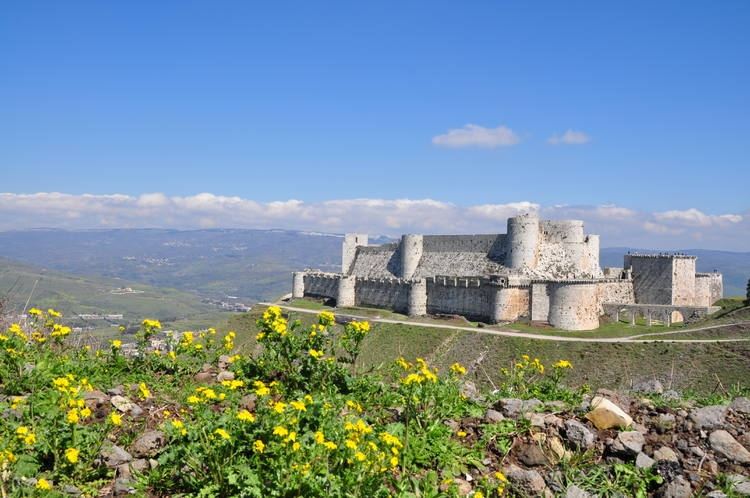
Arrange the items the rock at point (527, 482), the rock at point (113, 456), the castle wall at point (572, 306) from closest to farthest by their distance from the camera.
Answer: the rock at point (113, 456), the rock at point (527, 482), the castle wall at point (572, 306)

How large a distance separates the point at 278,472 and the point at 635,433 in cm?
475

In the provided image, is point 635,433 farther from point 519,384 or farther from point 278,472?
point 278,472

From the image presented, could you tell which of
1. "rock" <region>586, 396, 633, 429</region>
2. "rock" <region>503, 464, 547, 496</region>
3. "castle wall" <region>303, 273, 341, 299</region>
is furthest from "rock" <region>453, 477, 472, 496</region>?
"castle wall" <region>303, 273, 341, 299</region>

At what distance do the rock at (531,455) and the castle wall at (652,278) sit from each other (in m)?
43.6

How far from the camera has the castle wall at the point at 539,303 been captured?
44812 millimetres

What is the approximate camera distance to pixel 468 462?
7.70m

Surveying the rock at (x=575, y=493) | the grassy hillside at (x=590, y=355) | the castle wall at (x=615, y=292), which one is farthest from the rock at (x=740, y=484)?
the castle wall at (x=615, y=292)

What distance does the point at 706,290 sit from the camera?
4891cm

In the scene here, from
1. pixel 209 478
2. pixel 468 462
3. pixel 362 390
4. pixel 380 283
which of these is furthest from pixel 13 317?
pixel 380 283

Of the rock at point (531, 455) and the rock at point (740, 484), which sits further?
the rock at point (531, 455)

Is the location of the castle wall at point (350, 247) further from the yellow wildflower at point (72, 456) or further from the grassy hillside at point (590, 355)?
the yellow wildflower at point (72, 456)

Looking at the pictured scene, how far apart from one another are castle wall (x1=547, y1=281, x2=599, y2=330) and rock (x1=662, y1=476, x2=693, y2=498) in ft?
123

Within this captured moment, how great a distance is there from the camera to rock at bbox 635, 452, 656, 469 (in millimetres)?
7605

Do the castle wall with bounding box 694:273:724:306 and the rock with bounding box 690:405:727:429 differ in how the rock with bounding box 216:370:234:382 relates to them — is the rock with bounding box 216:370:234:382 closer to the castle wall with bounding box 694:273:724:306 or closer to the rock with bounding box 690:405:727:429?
the rock with bounding box 690:405:727:429
